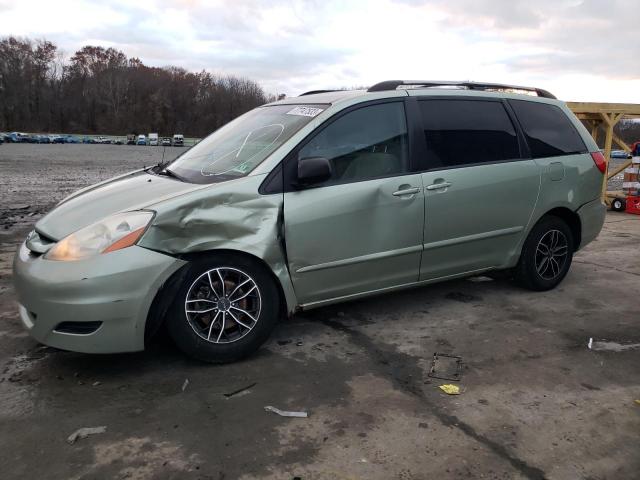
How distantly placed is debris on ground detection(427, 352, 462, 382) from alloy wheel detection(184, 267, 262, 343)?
1200 mm

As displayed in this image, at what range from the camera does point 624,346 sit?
396cm

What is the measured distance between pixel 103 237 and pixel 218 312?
0.82 metres

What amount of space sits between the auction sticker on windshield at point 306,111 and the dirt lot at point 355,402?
1622 mm

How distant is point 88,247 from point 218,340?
97cm

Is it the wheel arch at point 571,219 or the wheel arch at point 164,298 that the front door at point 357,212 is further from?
the wheel arch at point 571,219

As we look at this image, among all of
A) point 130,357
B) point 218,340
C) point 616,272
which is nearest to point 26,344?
point 130,357

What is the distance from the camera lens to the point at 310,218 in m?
3.62

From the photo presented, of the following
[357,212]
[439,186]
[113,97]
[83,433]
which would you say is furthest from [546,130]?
[113,97]

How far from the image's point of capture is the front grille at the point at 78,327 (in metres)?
3.12

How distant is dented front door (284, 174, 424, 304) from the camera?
363 centimetres

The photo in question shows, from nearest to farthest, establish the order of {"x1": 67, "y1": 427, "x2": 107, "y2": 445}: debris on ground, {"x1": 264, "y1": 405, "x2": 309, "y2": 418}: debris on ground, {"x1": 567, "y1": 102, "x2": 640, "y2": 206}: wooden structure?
{"x1": 67, "y1": 427, "x2": 107, "y2": 445}: debris on ground → {"x1": 264, "y1": 405, "x2": 309, "y2": 418}: debris on ground → {"x1": 567, "y1": 102, "x2": 640, "y2": 206}: wooden structure

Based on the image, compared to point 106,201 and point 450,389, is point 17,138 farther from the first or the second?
point 450,389

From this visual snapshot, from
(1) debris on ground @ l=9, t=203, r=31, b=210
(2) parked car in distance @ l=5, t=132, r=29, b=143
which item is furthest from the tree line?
(1) debris on ground @ l=9, t=203, r=31, b=210

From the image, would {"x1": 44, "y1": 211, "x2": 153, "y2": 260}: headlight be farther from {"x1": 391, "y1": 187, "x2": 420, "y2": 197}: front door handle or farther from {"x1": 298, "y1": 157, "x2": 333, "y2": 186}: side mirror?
{"x1": 391, "y1": 187, "x2": 420, "y2": 197}: front door handle
